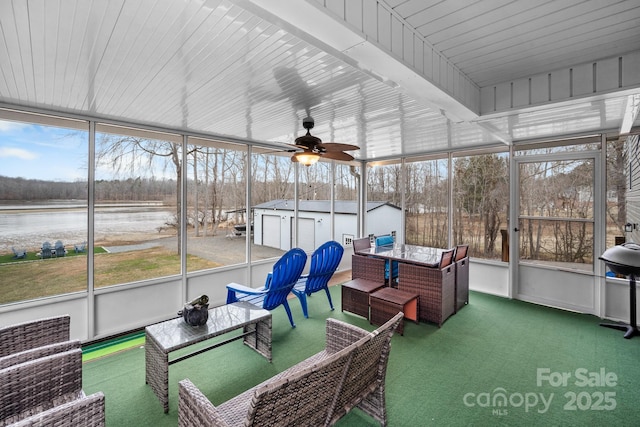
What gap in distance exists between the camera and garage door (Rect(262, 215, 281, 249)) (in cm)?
595

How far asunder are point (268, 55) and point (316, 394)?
2.10m

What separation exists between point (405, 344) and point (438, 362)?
43cm

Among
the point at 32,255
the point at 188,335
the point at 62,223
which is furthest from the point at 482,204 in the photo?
the point at 32,255

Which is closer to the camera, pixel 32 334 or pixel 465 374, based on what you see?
pixel 32 334

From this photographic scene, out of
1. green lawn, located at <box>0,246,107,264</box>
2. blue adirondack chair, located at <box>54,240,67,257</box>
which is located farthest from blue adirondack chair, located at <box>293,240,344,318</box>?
blue adirondack chair, located at <box>54,240,67,257</box>

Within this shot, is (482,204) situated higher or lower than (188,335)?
higher

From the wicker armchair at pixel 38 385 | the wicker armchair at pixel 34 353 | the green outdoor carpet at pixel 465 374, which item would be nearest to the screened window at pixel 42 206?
the green outdoor carpet at pixel 465 374

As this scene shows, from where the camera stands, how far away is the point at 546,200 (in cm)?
461

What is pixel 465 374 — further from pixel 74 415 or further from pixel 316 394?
pixel 74 415

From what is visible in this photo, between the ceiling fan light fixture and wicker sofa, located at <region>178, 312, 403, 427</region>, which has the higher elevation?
the ceiling fan light fixture

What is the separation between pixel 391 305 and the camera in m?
3.52

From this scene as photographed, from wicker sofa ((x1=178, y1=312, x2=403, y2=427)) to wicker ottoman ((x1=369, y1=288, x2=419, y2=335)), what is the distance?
1.50 meters

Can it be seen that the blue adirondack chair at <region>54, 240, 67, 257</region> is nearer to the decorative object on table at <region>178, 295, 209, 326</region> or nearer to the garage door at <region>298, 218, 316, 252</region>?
the decorative object on table at <region>178, 295, 209, 326</region>

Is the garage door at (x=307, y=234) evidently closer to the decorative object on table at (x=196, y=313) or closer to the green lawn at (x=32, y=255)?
the green lawn at (x=32, y=255)
